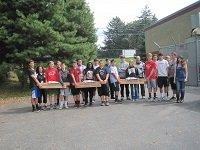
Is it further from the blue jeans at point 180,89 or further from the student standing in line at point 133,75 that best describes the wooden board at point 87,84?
the blue jeans at point 180,89

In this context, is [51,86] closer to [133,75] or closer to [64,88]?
[64,88]

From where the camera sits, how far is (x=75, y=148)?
30.6 feet

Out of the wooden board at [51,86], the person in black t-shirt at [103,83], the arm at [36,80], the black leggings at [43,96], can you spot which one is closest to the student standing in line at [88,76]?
the person in black t-shirt at [103,83]

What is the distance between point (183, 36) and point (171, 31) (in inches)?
199

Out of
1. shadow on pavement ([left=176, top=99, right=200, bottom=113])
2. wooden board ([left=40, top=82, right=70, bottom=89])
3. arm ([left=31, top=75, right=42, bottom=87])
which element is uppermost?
arm ([left=31, top=75, right=42, bottom=87])

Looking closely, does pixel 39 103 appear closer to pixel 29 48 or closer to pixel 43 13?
pixel 29 48

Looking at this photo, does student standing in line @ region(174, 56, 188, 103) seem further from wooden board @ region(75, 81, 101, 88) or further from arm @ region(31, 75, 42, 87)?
arm @ region(31, 75, 42, 87)

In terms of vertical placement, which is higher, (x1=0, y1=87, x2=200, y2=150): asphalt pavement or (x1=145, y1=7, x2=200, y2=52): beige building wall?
(x1=145, y1=7, x2=200, y2=52): beige building wall

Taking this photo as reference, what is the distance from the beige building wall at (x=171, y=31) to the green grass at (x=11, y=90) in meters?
20.1

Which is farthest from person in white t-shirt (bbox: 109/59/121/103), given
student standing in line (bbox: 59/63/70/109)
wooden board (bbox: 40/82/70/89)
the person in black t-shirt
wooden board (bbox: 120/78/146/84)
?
wooden board (bbox: 40/82/70/89)

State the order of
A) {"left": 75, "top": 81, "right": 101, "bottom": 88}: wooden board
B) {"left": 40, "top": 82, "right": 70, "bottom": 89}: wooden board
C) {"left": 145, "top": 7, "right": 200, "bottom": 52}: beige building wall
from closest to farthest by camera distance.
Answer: {"left": 40, "top": 82, "right": 70, "bottom": 89}: wooden board, {"left": 75, "top": 81, "right": 101, "bottom": 88}: wooden board, {"left": 145, "top": 7, "right": 200, "bottom": 52}: beige building wall

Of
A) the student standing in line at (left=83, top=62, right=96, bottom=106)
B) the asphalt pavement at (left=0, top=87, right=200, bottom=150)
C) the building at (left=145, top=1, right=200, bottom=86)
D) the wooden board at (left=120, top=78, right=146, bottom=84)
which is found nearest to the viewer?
the asphalt pavement at (left=0, top=87, right=200, bottom=150)

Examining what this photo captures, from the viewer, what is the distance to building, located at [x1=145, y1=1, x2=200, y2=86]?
2323 centimetres

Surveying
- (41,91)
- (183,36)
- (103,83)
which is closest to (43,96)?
(41,91)
